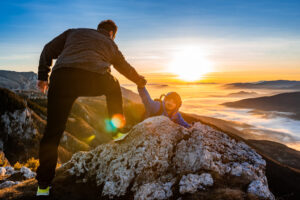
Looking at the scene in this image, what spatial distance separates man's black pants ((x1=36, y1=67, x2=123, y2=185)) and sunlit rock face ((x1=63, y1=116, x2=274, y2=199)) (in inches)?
54.9

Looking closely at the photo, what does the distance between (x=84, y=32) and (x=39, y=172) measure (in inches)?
110

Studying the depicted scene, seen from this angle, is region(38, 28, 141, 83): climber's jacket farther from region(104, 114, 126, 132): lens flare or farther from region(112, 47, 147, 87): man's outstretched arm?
region(104, 114, 126, 132): lens flare

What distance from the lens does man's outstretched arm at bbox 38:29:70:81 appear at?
3473 mm

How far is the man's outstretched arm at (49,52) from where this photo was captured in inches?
137

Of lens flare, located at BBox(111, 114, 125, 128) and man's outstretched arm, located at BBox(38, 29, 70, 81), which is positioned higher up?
man's outstretched arm, located at BBox(38, 29, 70, 81)

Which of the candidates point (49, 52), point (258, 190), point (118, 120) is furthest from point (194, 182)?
point (49, 52)

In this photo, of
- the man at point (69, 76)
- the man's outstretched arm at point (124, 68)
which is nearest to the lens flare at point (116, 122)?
Answer: the man at point (69, 76)

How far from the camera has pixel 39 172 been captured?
3.54 meters

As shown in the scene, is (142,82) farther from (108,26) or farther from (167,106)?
(167,106)

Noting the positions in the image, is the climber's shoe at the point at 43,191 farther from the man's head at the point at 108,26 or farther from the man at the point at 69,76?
the man's head at the point at 108,26

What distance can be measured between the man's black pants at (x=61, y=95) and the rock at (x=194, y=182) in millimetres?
2285

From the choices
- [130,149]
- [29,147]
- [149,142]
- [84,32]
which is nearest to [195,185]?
[149,142]

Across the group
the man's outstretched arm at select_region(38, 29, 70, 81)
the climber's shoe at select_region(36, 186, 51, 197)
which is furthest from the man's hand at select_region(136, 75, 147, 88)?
the climber's shoe at select_region(36, 186, 51, 197)

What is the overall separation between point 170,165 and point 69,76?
2.93 metres
